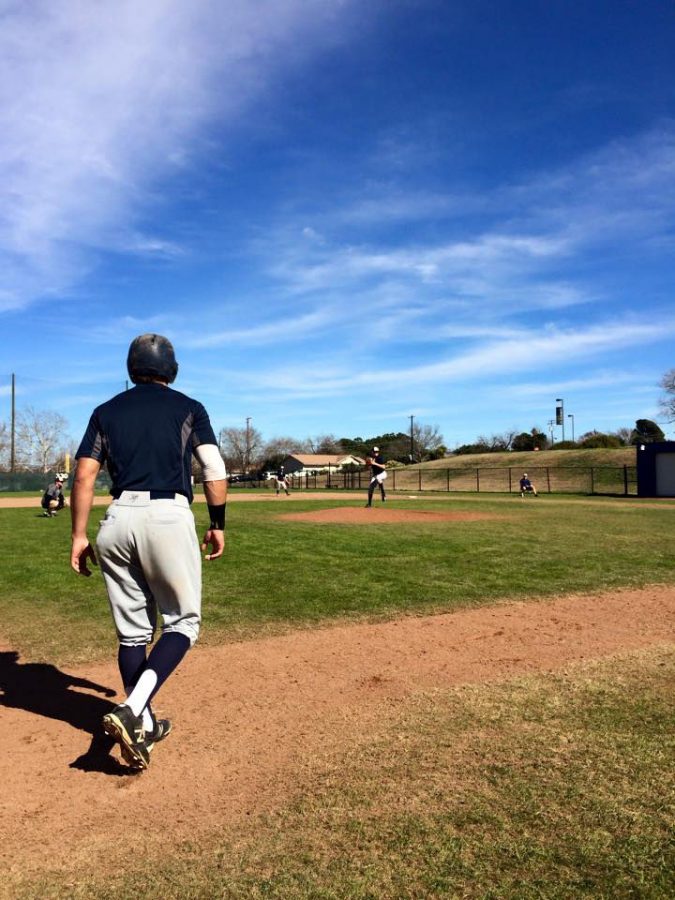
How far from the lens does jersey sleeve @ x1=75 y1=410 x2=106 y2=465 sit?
10.9ft

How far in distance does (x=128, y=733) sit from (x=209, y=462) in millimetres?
1374

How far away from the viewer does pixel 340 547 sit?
11289mm

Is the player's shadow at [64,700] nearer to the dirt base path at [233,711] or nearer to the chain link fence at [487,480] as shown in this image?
the dirt base path at [233,711]

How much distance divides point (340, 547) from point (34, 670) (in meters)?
6.83

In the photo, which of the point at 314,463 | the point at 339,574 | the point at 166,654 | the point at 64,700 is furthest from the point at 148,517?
the point at 314,463

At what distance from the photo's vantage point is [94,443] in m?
3.33

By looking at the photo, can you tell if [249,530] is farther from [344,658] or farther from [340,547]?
[344,658]

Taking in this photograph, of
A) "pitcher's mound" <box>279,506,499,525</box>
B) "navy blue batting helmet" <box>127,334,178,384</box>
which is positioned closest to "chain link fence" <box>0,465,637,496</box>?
"pitcher's mound" <box>279,506,499,525</box>

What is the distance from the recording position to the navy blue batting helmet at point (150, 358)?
3.47 metres

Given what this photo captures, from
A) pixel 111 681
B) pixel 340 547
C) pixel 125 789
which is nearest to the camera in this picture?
pixel 125 789

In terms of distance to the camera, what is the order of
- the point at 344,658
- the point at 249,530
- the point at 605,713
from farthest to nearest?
1. the point at 249,530
2. the point at 344,658
3. the point at 605,713

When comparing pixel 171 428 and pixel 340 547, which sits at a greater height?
pixel 171 428

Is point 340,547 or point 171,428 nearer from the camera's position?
point 171,428

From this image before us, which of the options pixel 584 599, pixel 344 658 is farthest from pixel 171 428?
pixel 584 599
